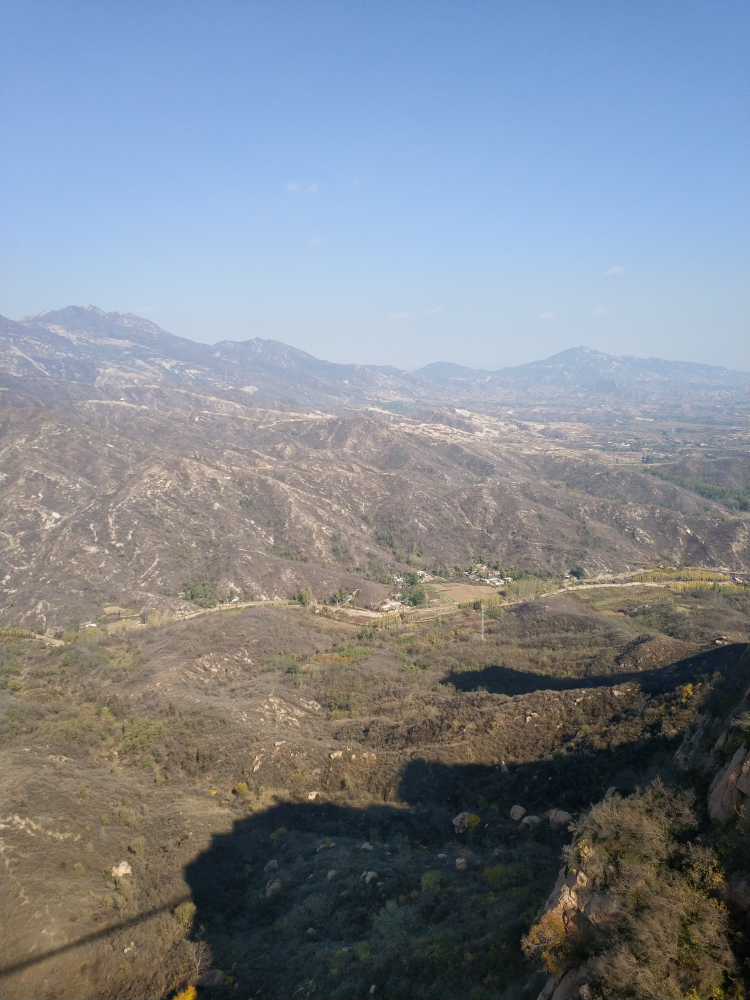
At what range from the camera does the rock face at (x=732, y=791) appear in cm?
1242

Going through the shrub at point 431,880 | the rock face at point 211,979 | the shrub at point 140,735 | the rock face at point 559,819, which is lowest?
→ the shrub at point 140,735

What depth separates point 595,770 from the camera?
2358 cm

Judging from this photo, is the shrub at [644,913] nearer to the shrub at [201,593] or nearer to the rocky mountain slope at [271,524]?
the shrub at [201,593]

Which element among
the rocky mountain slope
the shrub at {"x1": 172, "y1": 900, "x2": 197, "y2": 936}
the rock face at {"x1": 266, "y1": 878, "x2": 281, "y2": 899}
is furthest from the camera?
the rocky mountain slope

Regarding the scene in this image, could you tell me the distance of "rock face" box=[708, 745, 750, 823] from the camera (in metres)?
12.4

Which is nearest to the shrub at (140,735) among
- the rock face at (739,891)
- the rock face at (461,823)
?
the rock face at (461,823)

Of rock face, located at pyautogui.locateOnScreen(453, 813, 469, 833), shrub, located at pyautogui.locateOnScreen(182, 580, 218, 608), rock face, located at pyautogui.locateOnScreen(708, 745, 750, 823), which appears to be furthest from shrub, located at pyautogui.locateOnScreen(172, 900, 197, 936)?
shrub, located at pyautogui.locateOnScreen(182, 580, 218, 608)

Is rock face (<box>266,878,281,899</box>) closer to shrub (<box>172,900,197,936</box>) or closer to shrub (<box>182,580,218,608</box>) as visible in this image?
shrub (<box>172,900,197,936</box>)

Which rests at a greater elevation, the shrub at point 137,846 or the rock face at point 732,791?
the rock face at point 732,791

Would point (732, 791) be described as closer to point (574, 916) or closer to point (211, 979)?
point (574, 916)

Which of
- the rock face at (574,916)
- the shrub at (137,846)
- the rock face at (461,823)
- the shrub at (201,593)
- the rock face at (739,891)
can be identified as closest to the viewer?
the rock face at (739,891)

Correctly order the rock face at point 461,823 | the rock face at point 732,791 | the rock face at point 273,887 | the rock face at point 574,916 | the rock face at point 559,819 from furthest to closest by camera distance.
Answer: the rock face at point 461,823
the rock face at point 559,819
the rock face at point 273,887
the rock face at point 732,791
the rock face at point 574,916

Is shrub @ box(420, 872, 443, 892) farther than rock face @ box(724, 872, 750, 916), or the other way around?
shrub @ box(420, 872, 443, 892)

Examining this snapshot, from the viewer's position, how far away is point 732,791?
12.7 m
